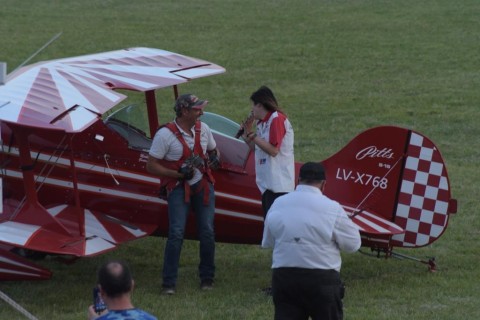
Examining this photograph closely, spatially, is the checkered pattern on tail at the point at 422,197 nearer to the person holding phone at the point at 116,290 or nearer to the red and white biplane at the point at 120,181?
the red and white biplane at the point at 120,181

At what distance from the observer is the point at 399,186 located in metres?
9.23

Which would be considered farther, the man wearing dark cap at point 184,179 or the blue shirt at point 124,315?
the man wearing dark cap at point 184,179

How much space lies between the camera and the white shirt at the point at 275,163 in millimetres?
8828

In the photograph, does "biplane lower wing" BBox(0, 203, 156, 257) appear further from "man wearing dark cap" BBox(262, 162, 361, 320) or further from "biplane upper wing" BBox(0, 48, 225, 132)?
"man wearing dark cap" BBox(262, 162, 361, 320)

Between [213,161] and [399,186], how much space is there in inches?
66.5

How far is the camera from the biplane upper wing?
8.42m

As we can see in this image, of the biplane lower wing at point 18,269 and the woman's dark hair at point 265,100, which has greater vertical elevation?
the woman's dark hair at point 265,100

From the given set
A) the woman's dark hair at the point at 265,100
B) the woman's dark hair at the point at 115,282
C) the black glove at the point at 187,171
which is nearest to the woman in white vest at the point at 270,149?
the woman's dark hair at the point at 265,100

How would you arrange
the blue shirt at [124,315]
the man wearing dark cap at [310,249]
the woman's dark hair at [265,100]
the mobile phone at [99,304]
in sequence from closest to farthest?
the blue shirt at [124,315] < the mobile phone at [99,304] < the man wearing dark cap at [310,249] < the woman's dark hair at [265,100]

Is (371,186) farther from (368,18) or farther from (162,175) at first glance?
(368,18)

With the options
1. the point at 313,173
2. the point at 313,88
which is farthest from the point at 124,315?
the point at 313,88

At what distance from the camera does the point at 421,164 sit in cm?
922

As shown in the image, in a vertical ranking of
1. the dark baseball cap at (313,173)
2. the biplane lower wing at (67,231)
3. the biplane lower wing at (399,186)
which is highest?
the dark baseball cap at (313,173)

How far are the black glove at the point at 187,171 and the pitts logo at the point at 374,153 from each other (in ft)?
5.10
